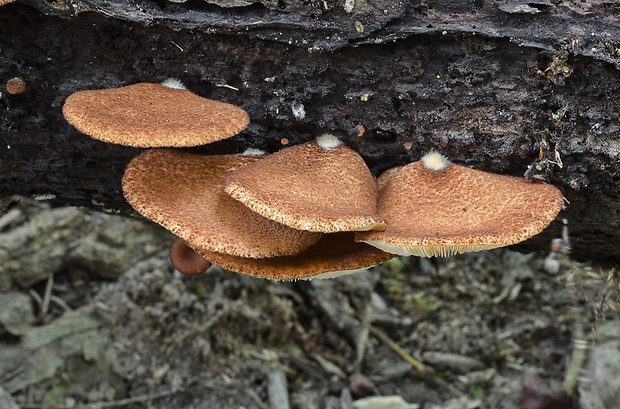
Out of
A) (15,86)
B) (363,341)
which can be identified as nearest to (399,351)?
(363,341)

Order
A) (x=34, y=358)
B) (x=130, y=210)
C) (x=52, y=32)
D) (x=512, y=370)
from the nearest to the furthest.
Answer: (x=52, y=32) → (x=130, y=210) → (x=34, y=358) → (x=512, y=370)

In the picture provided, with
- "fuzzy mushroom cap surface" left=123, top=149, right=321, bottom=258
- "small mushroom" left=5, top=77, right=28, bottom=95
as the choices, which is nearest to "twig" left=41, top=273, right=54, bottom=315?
"small mushroom" left=5, top=77, right=28, bottom=95

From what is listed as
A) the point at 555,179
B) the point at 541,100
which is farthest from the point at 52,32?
the point at 555,179

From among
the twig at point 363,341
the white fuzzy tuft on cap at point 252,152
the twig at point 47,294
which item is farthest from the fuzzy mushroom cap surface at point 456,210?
the twig at point 47,294

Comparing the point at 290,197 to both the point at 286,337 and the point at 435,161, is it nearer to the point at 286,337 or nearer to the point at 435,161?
the point at 435,161

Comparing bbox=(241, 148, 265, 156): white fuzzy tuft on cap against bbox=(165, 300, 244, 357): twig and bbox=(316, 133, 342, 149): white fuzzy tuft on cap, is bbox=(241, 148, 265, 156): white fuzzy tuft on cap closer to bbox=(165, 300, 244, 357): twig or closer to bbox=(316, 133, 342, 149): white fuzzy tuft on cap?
bbox=(316, 133, 342, 149): white fuzzy tuft on cap

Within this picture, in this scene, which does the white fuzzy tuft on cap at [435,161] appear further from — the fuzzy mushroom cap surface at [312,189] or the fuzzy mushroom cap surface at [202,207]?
the fuzzy mushroom cap surface at [202,207]

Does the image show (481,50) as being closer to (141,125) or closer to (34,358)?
(141,125)

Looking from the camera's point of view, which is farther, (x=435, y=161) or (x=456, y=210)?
(x=435, y=161)
